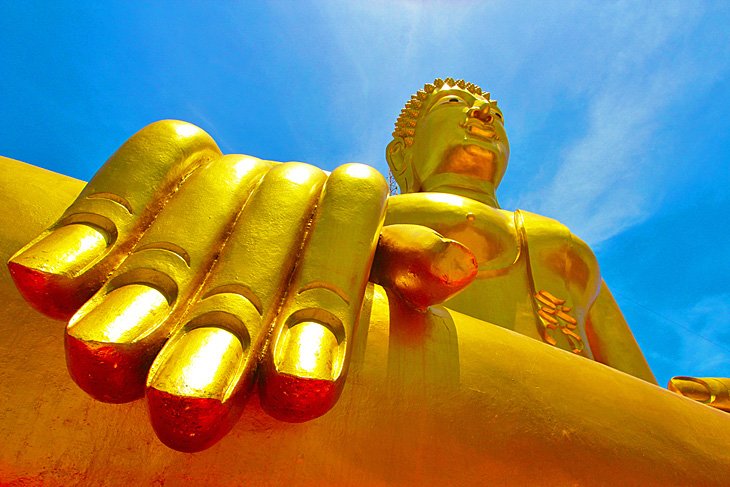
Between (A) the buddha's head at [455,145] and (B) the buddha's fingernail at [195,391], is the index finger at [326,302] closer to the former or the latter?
(B) the buddha's fingernail at [195,391]

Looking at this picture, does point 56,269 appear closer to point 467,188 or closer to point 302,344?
point 302,344

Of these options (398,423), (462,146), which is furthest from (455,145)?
(398,423)

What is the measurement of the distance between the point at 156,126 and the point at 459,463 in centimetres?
72

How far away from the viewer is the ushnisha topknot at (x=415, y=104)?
2998 millimetres

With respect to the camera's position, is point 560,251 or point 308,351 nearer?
point 308,351

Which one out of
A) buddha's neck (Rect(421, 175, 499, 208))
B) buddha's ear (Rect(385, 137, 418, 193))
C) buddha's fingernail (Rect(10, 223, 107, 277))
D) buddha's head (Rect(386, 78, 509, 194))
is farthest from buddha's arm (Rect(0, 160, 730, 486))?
buddha's ear (Rect(385, 137, 418, 193))

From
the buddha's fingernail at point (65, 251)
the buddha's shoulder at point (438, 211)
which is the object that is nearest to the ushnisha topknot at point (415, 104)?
the buddha's shoulder at point (438, 211)

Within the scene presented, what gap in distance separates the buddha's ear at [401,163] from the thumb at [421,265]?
1.88 metres

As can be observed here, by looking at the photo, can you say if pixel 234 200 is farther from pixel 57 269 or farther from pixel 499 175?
pixel 499 175

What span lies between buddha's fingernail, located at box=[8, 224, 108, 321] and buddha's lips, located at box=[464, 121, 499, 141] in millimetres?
2121

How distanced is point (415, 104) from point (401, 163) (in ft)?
1.09

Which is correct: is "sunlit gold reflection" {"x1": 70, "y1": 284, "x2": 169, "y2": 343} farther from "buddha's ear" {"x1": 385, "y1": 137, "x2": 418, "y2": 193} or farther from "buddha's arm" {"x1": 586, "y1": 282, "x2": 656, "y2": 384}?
"buddha's ear" {"x1": 385, "y1": 137, "x2": 418, "y2": 193}

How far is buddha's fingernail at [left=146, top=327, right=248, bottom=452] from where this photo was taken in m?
0.57

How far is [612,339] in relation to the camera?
83.7 inches
